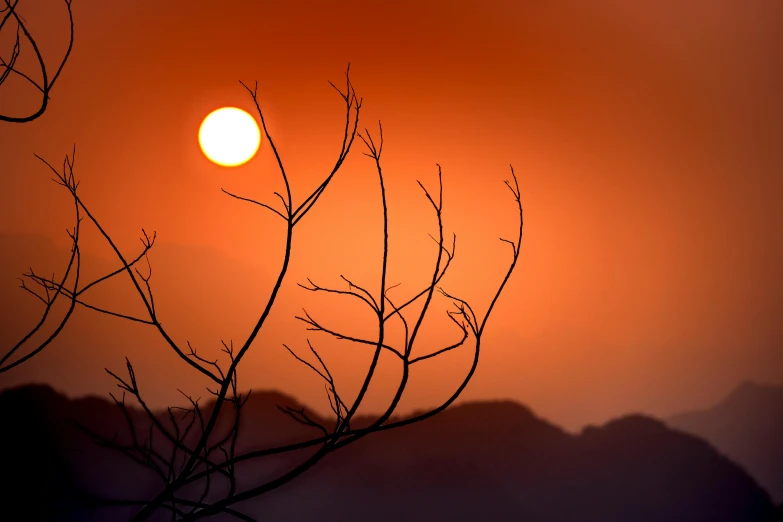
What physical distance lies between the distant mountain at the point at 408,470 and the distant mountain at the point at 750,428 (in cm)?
18

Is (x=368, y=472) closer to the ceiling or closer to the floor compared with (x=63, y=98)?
closer to the floor

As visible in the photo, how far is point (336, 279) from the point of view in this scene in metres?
A: 2.08

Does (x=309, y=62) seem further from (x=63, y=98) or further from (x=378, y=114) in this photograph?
(x=63, y=98)

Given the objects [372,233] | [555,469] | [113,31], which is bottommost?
[555,469]

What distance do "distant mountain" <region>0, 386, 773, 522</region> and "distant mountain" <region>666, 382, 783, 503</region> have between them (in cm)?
18

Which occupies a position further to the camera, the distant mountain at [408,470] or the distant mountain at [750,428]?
the distant mountain at [750,428]

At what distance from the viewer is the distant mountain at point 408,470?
6.71ft

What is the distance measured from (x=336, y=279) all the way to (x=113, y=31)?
1.19 meters

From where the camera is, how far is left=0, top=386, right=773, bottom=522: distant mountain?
6.71 ft

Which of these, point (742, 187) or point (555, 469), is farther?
point (742, 187)

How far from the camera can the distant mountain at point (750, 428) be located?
215 centimetres

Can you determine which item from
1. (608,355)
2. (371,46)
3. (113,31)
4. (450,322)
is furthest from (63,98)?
(608,355)

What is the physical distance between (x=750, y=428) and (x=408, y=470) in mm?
1258

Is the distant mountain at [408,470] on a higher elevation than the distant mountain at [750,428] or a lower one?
lower
